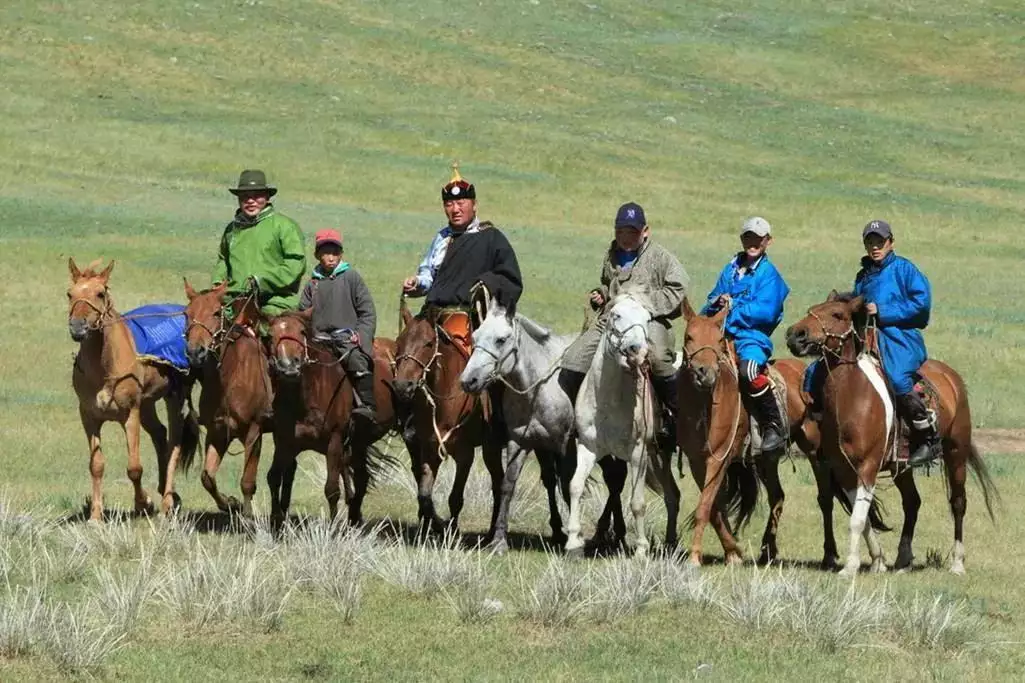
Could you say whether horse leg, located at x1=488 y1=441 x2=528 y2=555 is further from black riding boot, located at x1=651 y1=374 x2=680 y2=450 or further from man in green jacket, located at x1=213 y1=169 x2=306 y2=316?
man in green jacket, located at x1=213 y1=169 x2=306 y2=316

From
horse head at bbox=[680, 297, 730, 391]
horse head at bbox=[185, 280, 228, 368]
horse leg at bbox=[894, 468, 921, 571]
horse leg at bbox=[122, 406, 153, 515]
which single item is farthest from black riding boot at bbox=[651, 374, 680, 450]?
horse leg at bbox=[122, 406, 153, 515]

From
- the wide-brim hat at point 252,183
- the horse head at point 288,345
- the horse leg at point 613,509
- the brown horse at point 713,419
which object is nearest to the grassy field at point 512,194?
the brown horse at point 713,419

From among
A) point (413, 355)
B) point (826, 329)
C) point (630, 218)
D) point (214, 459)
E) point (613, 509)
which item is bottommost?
point (613, 509)

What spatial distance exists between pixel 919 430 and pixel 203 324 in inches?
233

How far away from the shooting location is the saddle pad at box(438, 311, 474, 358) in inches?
590

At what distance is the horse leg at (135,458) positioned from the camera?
15.6 metres

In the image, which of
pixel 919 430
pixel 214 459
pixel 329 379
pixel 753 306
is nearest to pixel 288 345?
pixel 329 379

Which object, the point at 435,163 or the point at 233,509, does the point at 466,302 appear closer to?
the point at 233,509

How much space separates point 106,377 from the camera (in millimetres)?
15562

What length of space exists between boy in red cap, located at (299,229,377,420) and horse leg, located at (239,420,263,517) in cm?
87

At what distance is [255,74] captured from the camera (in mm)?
58062

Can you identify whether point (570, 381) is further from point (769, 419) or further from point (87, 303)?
point (87, 303)

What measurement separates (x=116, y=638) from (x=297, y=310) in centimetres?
565

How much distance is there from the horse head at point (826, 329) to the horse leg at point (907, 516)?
161cm
